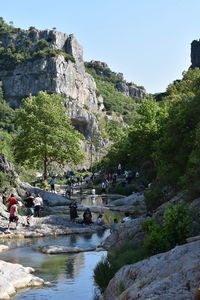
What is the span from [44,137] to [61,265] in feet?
126

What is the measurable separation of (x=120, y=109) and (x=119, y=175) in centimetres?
9695

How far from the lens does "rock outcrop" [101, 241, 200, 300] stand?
8659 millimetres

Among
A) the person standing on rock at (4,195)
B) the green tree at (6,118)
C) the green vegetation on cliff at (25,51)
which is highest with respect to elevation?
the green vegetation on cliff at (25,51)

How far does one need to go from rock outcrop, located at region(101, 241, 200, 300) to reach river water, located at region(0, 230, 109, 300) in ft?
9.45

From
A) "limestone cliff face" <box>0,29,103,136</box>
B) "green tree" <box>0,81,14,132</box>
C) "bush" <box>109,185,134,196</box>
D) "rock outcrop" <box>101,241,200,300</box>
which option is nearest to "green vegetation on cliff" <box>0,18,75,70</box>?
"limestone cliff face" <box>0,29,103,136</box>

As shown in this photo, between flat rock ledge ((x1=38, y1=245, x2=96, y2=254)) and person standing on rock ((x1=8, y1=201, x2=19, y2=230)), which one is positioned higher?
person standing on rock ((x1=8, y1=201, x2=19, y2=230))

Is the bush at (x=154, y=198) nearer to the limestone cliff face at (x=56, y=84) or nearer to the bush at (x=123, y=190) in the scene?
Answer: the bush at (x=123, y=190)

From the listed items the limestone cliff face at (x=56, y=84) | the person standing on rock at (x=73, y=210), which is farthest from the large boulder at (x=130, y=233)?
the limestone cliff face at (x=56, y=84)

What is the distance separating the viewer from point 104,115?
13962 centimetres

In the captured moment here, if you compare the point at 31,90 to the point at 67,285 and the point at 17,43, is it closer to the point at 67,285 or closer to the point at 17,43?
the point at 17,43

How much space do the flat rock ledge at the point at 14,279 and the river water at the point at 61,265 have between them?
295 millimetres

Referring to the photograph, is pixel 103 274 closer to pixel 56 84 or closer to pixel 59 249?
pixel 59 249

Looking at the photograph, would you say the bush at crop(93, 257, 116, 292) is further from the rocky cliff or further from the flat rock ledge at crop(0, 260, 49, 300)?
the rocky cliff

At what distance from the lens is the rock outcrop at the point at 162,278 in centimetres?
866
